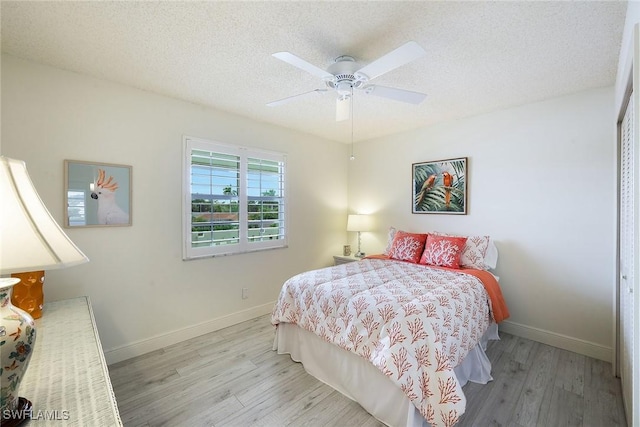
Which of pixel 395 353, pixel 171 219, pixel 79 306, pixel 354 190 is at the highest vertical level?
pixel 354 190

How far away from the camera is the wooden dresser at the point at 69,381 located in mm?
824

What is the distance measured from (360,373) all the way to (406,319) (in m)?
0.56

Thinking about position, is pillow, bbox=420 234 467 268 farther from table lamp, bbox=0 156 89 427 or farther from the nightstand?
table lamp, bbox=0 156 89 427

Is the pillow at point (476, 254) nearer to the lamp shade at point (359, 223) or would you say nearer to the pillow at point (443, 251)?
the pillow at point (443, 251)

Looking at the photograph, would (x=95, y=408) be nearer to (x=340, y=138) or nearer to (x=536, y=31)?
(x=536, y=31)

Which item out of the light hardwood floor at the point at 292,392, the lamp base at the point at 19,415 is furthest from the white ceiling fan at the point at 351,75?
the light hardwood floor at the point at 292,392

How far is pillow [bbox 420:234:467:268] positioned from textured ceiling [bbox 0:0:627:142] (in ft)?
4.85

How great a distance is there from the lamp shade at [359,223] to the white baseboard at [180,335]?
5.19 feet

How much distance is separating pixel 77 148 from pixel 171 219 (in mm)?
922

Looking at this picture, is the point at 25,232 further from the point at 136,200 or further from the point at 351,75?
the point at 136,200

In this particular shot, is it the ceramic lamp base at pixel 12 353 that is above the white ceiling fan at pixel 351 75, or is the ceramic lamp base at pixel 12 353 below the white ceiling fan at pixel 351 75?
below

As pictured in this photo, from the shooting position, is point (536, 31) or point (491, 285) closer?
point (536, 31)

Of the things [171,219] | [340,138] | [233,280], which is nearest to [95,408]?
[171,219]

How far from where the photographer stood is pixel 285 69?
7.11 ft
